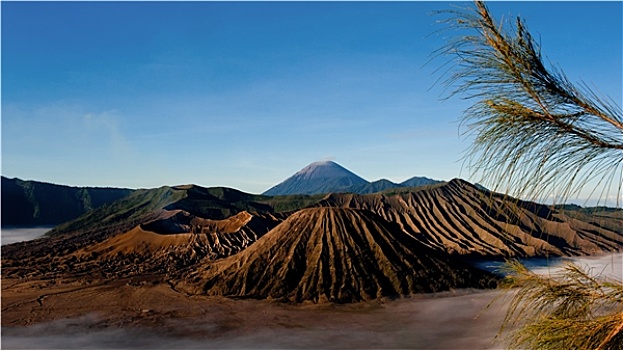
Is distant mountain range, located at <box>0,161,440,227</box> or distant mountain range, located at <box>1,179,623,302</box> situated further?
distant mountain range, located at <box>0,161,440,227</box>

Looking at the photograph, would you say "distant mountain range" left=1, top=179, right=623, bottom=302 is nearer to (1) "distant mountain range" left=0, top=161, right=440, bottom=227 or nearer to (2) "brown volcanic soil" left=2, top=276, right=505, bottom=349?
(2) "brown volcanic soil" left=2, top=276, right=505, bottom=349

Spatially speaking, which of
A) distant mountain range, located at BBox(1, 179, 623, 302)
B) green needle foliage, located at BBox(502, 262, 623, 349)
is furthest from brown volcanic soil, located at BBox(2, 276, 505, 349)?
green needle foliage, located at BBox(502, 262, 623, 349)

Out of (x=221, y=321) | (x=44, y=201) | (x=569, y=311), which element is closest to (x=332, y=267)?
(x=221, y=321)

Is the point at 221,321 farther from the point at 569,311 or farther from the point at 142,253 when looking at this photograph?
the point at 569,311

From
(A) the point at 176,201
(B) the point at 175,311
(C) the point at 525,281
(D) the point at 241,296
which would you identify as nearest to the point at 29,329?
(B) the point at 175,311

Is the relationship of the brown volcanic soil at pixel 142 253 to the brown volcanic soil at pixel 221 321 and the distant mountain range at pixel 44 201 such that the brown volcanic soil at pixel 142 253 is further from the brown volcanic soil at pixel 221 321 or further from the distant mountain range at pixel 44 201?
the distant mountain range at pixel 44 201

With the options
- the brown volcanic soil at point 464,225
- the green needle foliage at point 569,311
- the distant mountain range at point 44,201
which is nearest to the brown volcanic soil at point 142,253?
the brown volcanic soil at point 464,225
